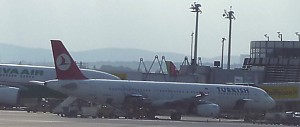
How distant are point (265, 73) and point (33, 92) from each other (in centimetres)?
4638

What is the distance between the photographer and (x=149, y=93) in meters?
76.2

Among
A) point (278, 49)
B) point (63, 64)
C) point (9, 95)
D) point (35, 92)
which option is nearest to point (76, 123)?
point (63, 64)

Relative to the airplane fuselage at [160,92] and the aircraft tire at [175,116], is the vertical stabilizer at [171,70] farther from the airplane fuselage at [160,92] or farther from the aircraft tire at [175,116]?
the aircraft tire at [175,116]

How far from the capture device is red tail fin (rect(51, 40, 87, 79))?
74500 mm

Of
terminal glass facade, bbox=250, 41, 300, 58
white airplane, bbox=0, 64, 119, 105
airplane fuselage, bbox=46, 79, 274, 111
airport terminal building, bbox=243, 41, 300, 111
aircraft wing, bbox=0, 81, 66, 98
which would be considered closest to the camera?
airplane fuselage, bbox=46, 79, 274, 111

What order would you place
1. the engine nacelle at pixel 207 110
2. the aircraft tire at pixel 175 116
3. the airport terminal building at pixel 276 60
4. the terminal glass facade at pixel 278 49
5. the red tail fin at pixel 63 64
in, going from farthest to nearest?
the terminal glass facade at pixel 278 49, the airport terminal building at pixel 276 60, the engine nacelle at pixel 207 110, the aircraft tire at pixel 175 116, the red tail fin at pixel 63 64

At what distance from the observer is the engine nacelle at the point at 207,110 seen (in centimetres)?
7681

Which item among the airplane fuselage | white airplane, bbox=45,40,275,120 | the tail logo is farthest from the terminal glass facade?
the tail logo

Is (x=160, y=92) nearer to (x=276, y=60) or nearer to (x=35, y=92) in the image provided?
(x=35, y=92)

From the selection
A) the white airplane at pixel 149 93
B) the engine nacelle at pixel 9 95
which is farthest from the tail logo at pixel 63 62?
the engine nacelle at pixel 9 95

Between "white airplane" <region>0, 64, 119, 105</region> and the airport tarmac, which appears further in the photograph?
"white airplane" <region>0, 64, 119, 105</region>

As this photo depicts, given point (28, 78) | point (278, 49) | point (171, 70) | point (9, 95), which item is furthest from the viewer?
point (278, 49)

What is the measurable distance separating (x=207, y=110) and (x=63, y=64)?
15516mm

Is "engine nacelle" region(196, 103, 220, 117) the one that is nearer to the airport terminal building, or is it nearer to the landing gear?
the landing gear
